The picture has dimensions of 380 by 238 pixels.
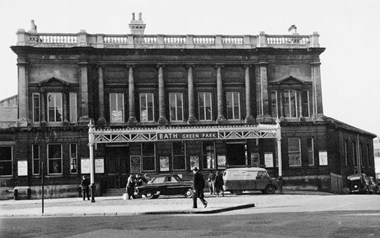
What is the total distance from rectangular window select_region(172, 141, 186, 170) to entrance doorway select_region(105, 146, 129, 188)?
3.15 m

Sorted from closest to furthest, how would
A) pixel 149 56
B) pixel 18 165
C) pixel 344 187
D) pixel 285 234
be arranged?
1. pixel 285 234
2. pixel 18 165
3. pixel 149 56
4. pixel 344 187

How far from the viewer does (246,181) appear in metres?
33.4

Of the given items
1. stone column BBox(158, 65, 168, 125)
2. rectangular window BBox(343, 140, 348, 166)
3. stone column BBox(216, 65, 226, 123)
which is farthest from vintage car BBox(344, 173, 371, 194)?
stone column BBox(158, 65, 168, 125)

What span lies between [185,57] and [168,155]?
670 centimetres

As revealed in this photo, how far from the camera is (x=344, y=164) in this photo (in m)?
45.9

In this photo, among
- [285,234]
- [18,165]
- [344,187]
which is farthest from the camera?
[344,187]

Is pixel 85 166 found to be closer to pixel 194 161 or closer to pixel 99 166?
pixel 99 166

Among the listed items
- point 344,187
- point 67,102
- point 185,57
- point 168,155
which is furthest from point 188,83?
point 344,187

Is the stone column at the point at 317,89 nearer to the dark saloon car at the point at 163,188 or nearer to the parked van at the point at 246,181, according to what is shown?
the parked van at the point at 246,181

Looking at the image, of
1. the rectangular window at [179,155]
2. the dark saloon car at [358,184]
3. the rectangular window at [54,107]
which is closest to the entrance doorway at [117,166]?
the rectangular window at [179,155]

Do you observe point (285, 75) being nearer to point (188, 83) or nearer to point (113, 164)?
point (188, 83)

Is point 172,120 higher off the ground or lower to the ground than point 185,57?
lower

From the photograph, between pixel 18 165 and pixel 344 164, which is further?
pixel 344 164

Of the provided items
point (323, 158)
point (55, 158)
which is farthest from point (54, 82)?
point (323, 158)
